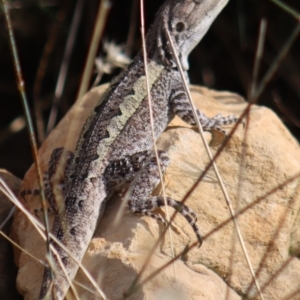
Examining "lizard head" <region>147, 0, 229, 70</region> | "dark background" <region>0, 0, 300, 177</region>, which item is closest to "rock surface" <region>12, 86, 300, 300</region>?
"lizard head" <region>147, 0, 229, 70</region>

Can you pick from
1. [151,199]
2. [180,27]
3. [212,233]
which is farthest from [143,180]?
[180,27]

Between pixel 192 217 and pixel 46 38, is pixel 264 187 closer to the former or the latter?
pixel 192 217

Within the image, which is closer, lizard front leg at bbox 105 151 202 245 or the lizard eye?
lizard front leg at bbox 105 151 202 245

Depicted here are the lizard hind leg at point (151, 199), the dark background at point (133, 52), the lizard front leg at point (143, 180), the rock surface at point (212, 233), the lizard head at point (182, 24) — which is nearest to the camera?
the rock surface at point (212, 233)

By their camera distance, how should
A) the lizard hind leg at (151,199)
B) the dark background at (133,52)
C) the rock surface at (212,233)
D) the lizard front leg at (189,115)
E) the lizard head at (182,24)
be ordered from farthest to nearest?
Answer: 1. the dark background at (133,52)
2. the lizard head at (182,24)
3. the lizard front leg at (189,115)
4. the lizard hind leg at (151,199)
5. the rock surface at (212,233)

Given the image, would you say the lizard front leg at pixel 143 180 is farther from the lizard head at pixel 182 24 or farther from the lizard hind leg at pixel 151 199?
the lizard head at pixel 182 24

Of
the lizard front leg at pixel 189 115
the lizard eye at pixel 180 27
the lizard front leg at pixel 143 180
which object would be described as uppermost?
the lizard eye at pixel 180 27

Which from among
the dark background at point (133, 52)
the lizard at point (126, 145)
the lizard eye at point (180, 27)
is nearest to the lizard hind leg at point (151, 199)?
the lizard at point (126, 145)

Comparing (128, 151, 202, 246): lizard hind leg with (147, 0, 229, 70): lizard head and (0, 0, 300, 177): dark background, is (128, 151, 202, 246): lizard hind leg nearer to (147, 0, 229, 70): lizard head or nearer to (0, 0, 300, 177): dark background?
(147, 0, 229, 70): lizard head
